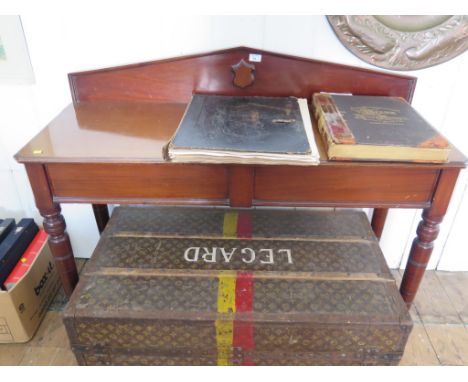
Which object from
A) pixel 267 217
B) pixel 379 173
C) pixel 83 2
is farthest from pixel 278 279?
pixel 83 2

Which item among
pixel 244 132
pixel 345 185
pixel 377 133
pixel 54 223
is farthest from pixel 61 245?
pixel 377 133

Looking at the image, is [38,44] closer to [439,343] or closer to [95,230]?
→ [95,230]

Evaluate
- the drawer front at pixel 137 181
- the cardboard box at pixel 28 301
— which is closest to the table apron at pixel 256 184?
the drawer front at pixel 137 181

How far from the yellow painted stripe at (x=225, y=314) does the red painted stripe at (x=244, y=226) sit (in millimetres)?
178

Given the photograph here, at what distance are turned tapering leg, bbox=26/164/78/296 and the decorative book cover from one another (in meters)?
0.34

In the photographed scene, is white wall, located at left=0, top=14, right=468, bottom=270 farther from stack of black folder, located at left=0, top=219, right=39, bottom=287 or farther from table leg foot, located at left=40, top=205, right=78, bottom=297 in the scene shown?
table leg foot, located at left=40, top=205, right=78, bottom=297

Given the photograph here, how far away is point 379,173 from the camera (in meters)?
0.95

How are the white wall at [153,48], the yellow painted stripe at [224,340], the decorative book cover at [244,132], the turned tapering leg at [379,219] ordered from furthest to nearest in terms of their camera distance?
the turned tapering leg at [379,219], the white wall at [153,48], the yellow painted stripe at [224,340], the decorative book cover at [244,132]

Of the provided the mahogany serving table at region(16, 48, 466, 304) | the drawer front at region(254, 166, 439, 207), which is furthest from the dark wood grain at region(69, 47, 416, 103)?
the drawer front at region(254, 166, 439, 207)

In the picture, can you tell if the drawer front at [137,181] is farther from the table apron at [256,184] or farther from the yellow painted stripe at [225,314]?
the yellow painted stripe at [225,314]

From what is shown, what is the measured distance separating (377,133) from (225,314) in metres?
0.60

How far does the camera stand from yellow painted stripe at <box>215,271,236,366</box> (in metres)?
1.02

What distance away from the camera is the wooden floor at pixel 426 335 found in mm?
1291

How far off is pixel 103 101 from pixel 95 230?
0.61m
